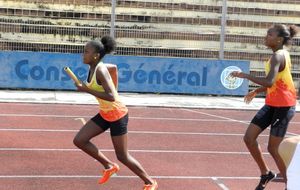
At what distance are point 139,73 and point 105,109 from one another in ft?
41.6

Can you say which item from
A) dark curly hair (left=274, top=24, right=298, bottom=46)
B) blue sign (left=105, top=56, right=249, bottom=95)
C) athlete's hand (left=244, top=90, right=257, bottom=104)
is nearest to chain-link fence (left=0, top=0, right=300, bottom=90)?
blue sign (left=105, top=56, right=249, bottom=95)

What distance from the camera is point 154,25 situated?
20375mm

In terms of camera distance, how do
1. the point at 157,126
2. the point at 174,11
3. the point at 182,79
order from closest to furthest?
1. the point at 157,126
2. the point at 182,79
3. the point at 174,11

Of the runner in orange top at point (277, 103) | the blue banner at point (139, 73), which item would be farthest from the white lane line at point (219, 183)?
the blue banner at point (139, 73)

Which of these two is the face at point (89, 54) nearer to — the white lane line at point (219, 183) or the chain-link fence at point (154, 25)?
the white lane line at point (219, 183)

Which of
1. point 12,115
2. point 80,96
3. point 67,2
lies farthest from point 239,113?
point 67,2

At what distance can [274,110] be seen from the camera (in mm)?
6395

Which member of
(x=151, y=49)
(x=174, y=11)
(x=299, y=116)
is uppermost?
(x=174, y=11)

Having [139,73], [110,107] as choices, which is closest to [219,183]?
[110,107]

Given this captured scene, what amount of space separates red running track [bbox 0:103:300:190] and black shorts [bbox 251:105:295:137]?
846 mm

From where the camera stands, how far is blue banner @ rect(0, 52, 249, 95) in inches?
706

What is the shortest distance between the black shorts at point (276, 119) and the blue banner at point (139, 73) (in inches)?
480

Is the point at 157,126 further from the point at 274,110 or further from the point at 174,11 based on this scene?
the point at 174,11

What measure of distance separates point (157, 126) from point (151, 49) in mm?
8132
